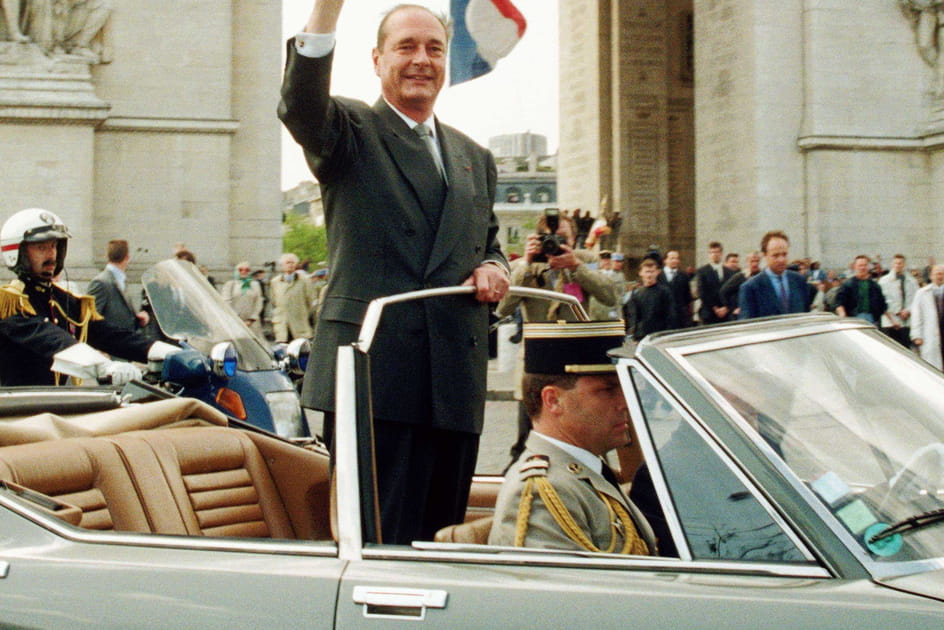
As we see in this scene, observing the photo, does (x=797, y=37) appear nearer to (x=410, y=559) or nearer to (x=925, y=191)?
(x=925, y=191)

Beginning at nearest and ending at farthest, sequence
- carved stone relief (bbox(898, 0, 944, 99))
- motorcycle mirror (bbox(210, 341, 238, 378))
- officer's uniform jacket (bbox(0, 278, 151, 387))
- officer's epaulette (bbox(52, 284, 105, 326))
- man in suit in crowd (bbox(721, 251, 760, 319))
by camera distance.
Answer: officer's uniform jacket (bbox(0, 278, 151, 387)) → officer's epaulette (bbox(52, 284, 105, 326)) → motorcycle mirror (bbox(210, 341, 238, 378)) → man in suit in crowd (bbox(721, 251, 760, 319)) → carved stone relief (bbox(898, 0, 944, 99))

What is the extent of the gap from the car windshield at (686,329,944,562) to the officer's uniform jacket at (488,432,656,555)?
Answer: 41 centimetres

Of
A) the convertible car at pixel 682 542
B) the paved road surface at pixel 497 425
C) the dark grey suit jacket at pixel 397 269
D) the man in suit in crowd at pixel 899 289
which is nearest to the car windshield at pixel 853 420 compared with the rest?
the convertible car at pixel 682 542

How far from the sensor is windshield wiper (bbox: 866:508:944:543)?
244 cm

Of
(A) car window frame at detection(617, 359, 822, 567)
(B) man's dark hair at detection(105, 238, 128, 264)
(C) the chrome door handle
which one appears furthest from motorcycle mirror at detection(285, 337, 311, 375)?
(B) man's dark hair at detection(105, 238, 128, 264)

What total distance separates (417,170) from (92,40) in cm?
1617

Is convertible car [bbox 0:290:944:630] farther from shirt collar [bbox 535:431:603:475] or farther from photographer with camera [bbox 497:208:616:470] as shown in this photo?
photographer with camera [bbox 497:208:616:470]

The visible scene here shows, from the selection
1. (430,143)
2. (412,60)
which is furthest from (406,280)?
(412,60)

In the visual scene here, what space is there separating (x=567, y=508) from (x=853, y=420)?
0.62 meters

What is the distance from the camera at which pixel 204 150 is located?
62.8 ft

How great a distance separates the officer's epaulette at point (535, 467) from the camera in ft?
9.64

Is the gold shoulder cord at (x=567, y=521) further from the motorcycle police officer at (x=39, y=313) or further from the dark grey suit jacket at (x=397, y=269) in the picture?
the motorcycle police officer at (x=39, y=313)

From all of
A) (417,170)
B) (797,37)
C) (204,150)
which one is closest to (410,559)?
(417,170)

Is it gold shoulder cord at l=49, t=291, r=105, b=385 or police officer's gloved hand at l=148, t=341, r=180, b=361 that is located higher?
gold shoulder cord at l=49, t=291, r=105, b=385
